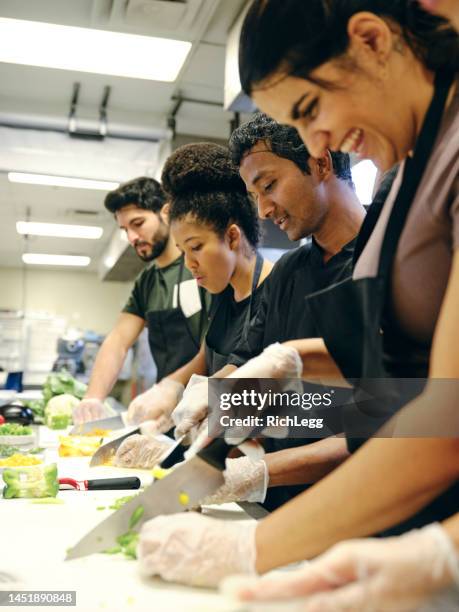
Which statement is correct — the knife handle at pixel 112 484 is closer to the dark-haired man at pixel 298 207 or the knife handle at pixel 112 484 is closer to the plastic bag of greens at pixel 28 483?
the plastic bag of greens at pixel 28 483

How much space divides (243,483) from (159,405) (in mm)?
657

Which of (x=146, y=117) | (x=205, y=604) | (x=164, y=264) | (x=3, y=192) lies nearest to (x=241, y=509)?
(x=205, y=604)

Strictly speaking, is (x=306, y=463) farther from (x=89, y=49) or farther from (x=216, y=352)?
(x=89, y=49)

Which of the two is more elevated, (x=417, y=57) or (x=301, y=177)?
(x=301, y=177)

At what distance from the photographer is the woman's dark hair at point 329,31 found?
76 centimetres

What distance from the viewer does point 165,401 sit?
71.7 inches

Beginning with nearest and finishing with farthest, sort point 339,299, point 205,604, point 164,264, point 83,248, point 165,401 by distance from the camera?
point 205,604
point 339,299
point 165,401
point 164,264
point 83,248

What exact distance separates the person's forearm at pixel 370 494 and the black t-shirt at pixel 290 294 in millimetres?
688

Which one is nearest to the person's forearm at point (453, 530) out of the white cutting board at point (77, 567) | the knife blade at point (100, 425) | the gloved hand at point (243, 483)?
Answer: the white cutting board at point (77, 567)

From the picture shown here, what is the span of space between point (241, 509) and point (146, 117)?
3869mm

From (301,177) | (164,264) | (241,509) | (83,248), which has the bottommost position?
(241,509)

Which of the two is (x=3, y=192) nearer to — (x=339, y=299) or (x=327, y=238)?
(x=327, y=238)

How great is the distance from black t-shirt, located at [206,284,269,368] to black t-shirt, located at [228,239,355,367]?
11 centimetres

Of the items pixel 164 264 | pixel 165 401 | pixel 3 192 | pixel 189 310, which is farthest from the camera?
pixel 3 192
